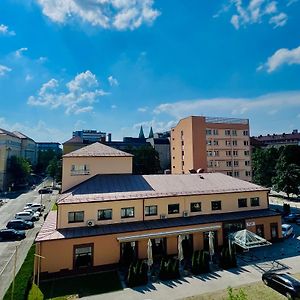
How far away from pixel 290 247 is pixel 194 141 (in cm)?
3909

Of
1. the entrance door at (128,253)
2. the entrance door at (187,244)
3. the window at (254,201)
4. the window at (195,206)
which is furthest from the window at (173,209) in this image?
the window at (254,201)

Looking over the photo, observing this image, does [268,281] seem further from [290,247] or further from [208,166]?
[208,166]

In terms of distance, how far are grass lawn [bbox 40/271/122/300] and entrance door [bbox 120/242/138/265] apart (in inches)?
63.1

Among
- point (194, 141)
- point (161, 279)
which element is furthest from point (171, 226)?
point (194, 141)

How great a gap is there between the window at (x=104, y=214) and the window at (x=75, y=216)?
1.76 meters

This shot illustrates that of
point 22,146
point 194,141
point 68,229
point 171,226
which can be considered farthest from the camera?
point 22,146

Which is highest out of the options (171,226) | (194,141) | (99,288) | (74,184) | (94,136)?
(94,136)

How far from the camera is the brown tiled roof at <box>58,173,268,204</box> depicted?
26453 millimetres

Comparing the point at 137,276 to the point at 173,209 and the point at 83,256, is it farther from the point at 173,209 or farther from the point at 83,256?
the point at 173,209

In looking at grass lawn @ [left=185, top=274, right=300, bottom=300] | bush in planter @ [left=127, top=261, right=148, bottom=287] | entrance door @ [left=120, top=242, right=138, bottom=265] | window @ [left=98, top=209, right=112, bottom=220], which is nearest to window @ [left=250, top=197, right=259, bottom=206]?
grass lawn @ [left=185, top=274, right=300, bottom=300]

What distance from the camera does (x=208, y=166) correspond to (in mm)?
67438

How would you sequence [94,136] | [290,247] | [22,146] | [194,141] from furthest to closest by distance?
[94,136], [22,146], [194,141], [290,247]

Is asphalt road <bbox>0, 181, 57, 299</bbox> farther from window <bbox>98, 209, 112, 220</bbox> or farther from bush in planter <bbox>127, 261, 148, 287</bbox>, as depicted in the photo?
bush in planter <bbox>127, 261, 148, 287</bbox>

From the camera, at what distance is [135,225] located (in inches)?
1016
